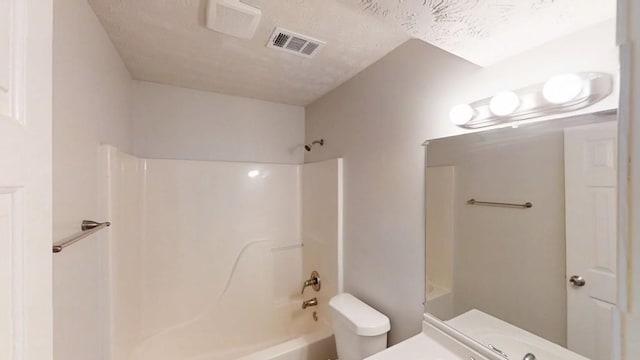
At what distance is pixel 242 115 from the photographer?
236cm

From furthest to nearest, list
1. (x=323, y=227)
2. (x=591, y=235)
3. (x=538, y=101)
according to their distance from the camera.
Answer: (x=323, y=227) → (x=538, y=101) → (x=591, y=235)

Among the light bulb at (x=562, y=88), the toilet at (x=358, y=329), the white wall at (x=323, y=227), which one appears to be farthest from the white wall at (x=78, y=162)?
the light bulb at (x=562, y=88)

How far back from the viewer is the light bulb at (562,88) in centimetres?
80

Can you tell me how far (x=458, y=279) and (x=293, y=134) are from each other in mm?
1934

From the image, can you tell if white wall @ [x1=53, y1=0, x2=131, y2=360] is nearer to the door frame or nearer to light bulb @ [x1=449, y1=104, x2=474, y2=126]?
the door frame

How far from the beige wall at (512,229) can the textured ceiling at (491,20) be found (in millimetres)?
332

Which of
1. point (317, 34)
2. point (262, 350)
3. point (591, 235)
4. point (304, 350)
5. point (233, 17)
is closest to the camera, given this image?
point (591, 235)

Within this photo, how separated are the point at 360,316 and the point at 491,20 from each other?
154cm

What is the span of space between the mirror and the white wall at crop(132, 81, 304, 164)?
161 centimetres

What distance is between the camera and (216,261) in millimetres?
2205

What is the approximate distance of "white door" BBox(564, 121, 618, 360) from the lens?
0.77m
